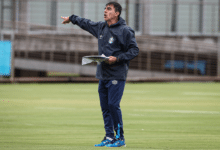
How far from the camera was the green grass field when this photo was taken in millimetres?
5395

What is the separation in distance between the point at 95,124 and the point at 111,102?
6.97 ft

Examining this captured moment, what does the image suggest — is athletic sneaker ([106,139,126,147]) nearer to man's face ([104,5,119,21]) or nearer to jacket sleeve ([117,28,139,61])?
jacket sleeve ([117,28,139,61])

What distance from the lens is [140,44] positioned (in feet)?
67.3

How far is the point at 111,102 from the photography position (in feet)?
16.5

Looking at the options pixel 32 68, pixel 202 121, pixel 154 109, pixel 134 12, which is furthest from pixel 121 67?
pixel 134 12

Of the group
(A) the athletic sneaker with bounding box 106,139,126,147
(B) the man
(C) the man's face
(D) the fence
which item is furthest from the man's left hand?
(D) the fence

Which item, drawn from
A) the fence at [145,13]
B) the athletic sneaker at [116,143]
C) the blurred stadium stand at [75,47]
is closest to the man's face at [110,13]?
the athletic sneaker at [116,143]

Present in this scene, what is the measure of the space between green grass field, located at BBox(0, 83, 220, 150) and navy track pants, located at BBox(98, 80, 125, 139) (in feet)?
1.13

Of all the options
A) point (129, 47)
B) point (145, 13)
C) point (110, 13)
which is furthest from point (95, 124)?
point (145, 13)

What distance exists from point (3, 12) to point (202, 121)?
18.6m

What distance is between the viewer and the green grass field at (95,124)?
5.39 meters

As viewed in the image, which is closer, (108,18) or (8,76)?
(108,18)

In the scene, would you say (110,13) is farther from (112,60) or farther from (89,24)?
(112,60)

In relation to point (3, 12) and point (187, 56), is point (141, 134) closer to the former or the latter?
point (187, 56)
